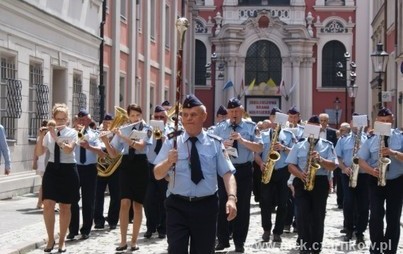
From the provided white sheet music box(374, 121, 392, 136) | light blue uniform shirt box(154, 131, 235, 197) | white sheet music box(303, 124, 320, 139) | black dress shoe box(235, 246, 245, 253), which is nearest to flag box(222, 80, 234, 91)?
black dress shoe box(235, 246, 245, 253)

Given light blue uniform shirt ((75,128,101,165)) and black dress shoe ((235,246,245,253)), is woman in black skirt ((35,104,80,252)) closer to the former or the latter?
light blue uniform shirt ((75,128,101,165))

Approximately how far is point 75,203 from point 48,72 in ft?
36.8

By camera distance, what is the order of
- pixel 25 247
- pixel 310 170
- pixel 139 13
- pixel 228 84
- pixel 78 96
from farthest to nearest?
pixel 228 84 < pixel 139 13 < pixel 78 96 < pixel 25 247 < pixel 310 170

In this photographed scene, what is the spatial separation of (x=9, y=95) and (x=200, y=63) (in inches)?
1580

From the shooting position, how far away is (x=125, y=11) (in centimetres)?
3378

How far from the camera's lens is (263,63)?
59250 mm

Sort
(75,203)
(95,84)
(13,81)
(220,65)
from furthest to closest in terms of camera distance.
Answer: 1. (220,65)
2. (95,84)
3. (13,81)
4. (75,203)

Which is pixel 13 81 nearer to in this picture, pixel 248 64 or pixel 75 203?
pixel 75 203

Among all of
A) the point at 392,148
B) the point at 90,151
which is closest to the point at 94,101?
the point at 90,151

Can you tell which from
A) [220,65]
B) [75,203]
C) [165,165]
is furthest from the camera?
[220,65]

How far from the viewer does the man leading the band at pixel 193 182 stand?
7926mm

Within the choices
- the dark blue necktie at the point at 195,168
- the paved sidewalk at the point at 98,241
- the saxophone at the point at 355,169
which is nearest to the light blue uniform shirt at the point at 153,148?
the paved sidewalk at the point at 98,241

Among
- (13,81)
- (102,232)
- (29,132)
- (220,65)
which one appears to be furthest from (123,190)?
(220,65)

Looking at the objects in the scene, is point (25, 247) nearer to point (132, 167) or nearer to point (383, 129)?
point (132, 167)
